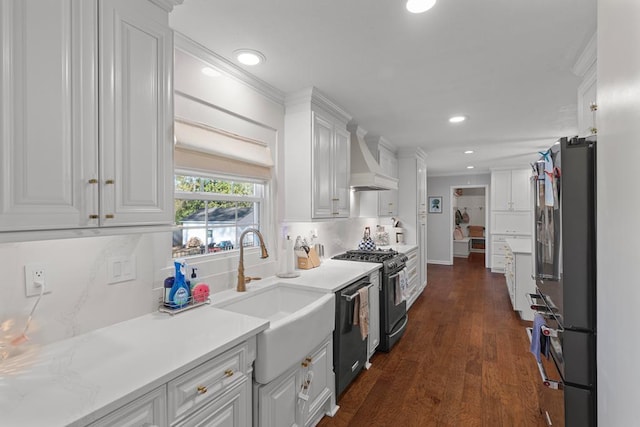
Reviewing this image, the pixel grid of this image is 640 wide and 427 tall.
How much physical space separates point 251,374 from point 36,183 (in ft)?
3.73

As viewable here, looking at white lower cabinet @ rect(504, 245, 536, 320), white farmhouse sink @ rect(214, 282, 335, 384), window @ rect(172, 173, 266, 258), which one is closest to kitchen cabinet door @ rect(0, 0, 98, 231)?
window @ rect(172, 173, 266, 258)

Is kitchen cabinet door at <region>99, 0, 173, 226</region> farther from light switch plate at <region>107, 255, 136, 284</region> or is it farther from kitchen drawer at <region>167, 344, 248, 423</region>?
kitchen drawer at <region>167, 344, 248, 423</region>

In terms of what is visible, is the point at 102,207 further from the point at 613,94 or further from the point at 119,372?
the point at 613,94

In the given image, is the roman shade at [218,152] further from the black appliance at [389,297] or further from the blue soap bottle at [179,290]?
the black appliance at [389,297]

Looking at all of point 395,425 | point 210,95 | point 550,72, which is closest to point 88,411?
point 210,95

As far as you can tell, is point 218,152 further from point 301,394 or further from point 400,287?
point 400,287

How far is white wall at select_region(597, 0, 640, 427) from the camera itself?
663mm

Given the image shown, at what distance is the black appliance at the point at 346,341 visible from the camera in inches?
87.7

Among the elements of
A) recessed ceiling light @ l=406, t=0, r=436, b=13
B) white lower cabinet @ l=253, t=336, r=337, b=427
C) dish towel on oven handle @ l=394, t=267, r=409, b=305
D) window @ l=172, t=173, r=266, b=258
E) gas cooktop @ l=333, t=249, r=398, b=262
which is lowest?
white lower cabinet @ l=253, t=336, r=337, b=427

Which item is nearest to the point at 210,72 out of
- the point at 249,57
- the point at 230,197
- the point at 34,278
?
the point at 249,57

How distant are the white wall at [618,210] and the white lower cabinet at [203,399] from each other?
4.09 ft

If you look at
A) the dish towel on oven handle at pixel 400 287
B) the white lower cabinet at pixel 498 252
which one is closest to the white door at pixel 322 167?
the dish towel on oven handle at pixel 400 287

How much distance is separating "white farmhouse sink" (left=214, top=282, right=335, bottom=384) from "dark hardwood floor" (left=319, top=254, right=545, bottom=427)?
74cm

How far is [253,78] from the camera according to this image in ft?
7.48
